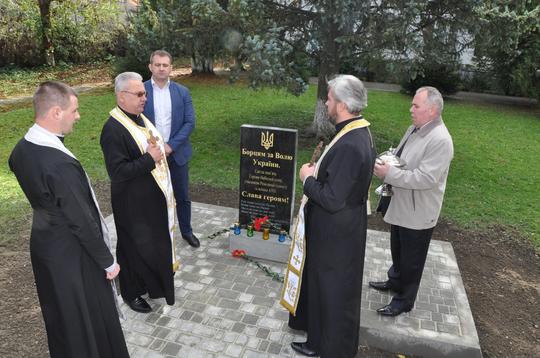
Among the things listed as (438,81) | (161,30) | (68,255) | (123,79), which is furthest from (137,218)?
(438,81)

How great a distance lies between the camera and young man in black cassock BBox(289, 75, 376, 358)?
3.00m

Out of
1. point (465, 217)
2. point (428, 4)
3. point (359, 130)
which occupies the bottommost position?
point (465, 217)

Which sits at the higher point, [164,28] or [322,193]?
[164,28]

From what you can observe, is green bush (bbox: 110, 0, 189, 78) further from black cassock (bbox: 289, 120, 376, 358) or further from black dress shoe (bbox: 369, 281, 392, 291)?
black cassock (bbox: 289, 120, 376, 358)

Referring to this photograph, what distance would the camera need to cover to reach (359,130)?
306cm

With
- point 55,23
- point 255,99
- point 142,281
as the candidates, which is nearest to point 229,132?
point 255,99

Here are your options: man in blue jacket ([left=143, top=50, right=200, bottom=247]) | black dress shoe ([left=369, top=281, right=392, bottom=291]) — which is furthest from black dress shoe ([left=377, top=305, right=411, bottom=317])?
man in blue jacket ([left=143, top=50, right=200, bottom=247])

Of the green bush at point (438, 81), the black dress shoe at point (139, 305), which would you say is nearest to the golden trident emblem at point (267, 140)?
the black dress shoe at point (139, 305)

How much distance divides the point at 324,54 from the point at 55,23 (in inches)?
644

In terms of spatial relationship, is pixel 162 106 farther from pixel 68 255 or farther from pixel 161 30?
pixel 161 30

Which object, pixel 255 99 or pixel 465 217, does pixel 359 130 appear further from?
pixel 255 99

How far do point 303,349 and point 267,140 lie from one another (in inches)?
94.5

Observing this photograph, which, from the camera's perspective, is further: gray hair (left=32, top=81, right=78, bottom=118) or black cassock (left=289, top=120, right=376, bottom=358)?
black cassock (left=289, top=120, right=376, bottom=358)

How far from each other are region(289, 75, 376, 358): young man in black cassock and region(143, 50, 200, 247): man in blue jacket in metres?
2.28
